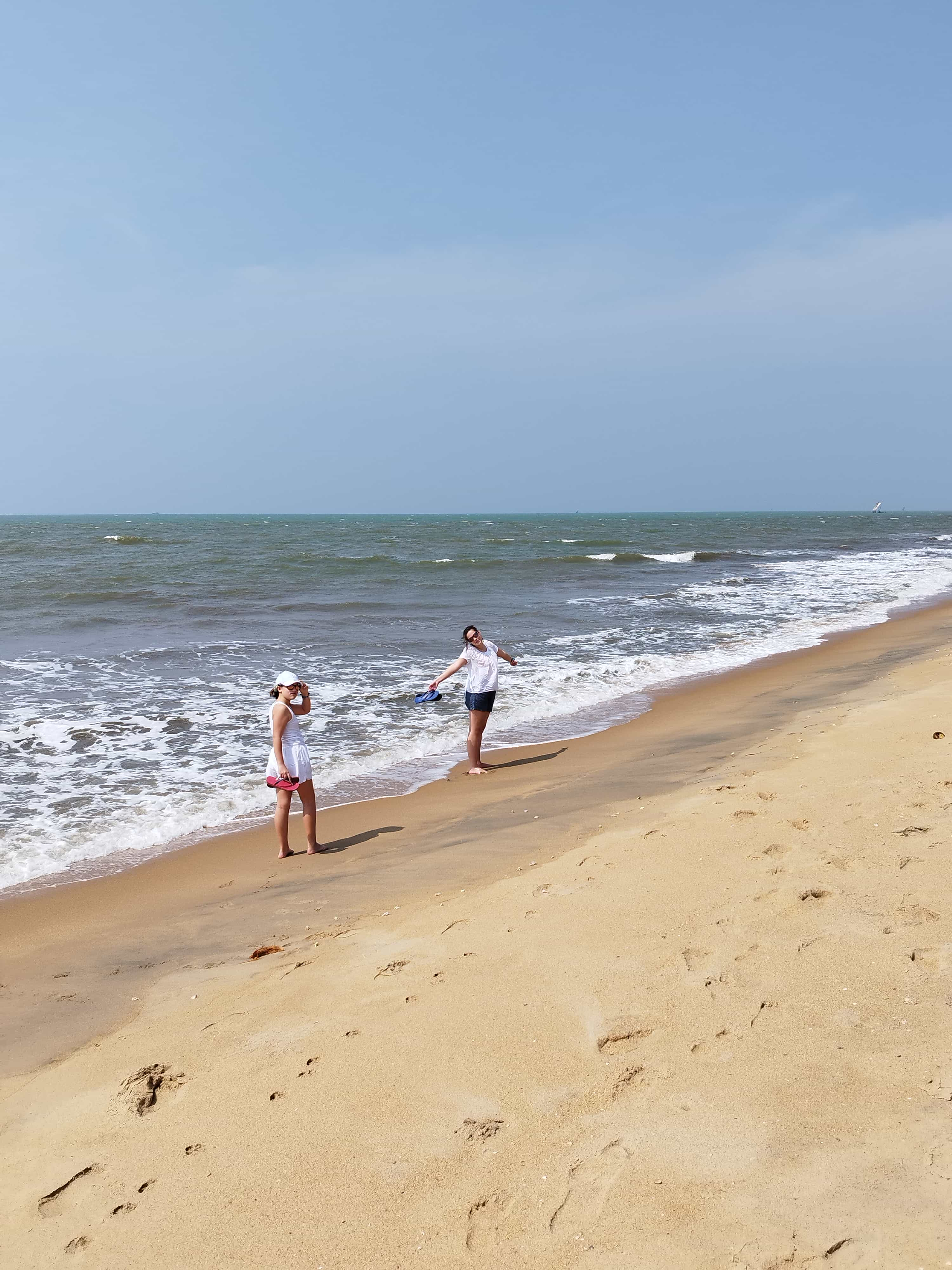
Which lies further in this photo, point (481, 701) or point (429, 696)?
point (481, 701)

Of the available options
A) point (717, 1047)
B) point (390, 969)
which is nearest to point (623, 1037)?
point (717, 1047)

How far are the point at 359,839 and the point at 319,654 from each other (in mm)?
8419

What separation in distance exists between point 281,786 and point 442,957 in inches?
104

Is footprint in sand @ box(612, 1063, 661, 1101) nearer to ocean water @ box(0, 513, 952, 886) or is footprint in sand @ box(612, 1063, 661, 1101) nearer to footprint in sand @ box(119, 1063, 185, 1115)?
footprint in sand @ box(119, 1063, 185, 1115)

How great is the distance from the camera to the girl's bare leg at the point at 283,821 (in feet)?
19.7

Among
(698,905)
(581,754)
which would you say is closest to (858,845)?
(698,905)

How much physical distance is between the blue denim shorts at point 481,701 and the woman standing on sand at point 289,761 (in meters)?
2.41

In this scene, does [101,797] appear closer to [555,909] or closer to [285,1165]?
[555,909]

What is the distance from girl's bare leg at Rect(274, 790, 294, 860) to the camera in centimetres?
601

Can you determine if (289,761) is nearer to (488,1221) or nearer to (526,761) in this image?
(526,761)

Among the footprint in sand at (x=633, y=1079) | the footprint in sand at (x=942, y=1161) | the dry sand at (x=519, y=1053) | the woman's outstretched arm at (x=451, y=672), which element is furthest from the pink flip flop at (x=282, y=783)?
the footprint in sand at (x=942, y=1161)

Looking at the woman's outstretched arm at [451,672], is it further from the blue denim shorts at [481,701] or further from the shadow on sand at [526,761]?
the shadow on sand at [526,761]

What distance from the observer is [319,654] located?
14.5m

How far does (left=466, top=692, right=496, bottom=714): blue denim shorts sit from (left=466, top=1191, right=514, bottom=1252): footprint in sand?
613 cm
